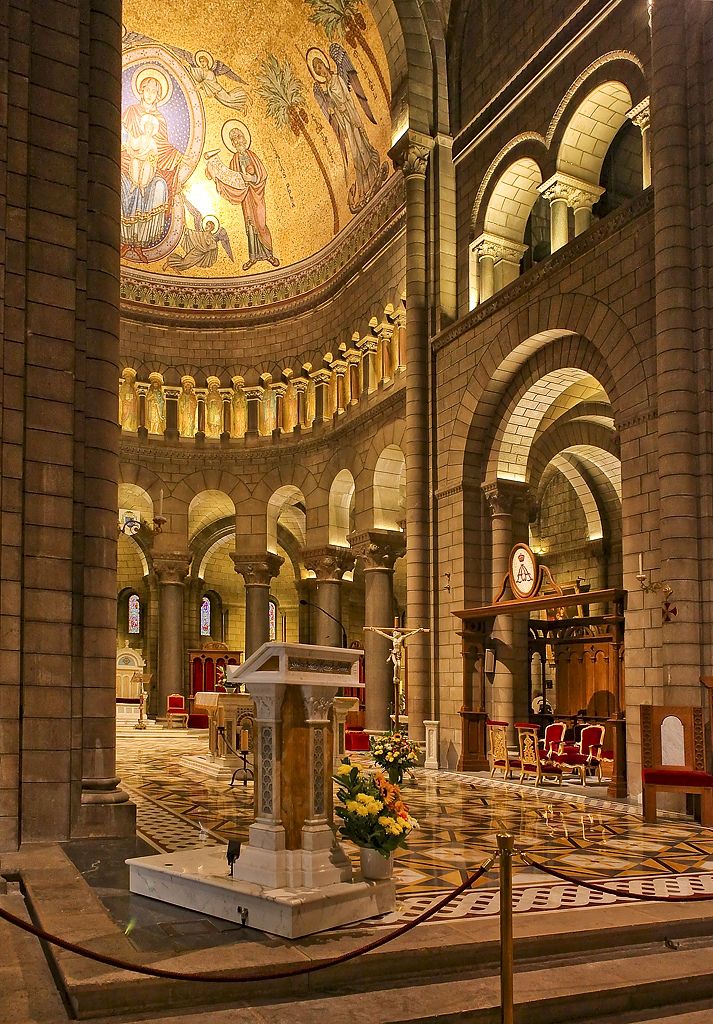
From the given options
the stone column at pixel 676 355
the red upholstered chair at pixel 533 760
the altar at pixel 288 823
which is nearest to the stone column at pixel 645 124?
the stone column at pixel 676 355

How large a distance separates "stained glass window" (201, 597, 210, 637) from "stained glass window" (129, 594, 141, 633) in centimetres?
212

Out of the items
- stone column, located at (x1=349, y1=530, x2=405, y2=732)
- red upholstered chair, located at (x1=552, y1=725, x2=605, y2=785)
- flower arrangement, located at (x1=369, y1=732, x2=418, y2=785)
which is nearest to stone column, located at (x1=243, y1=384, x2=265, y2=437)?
stone column, located at (x1=349, y1=530, x2=405, y2=732)

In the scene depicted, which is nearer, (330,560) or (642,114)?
(642,114)

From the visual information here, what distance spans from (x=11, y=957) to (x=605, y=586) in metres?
17.6

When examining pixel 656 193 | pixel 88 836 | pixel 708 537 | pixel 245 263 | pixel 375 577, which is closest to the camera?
pixel 88 836

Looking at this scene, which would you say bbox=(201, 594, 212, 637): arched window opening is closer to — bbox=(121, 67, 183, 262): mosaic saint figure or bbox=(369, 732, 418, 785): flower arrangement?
bbox=(121, 67, 183, 262): mosaic saint figure

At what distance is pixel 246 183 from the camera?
2564cm

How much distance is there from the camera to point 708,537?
420 inches

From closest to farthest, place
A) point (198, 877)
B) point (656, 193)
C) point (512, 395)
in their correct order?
point (198, 877)
point (656, 193)
point (512, 395)

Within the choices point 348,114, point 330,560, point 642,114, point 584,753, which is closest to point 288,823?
point 584,753

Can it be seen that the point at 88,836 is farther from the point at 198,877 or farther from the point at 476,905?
the point at 476,905

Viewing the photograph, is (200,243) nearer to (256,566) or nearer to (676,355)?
(256,566)

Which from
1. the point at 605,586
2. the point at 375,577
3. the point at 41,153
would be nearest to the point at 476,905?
the point at 41,153

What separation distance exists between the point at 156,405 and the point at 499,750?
15.1 meters
